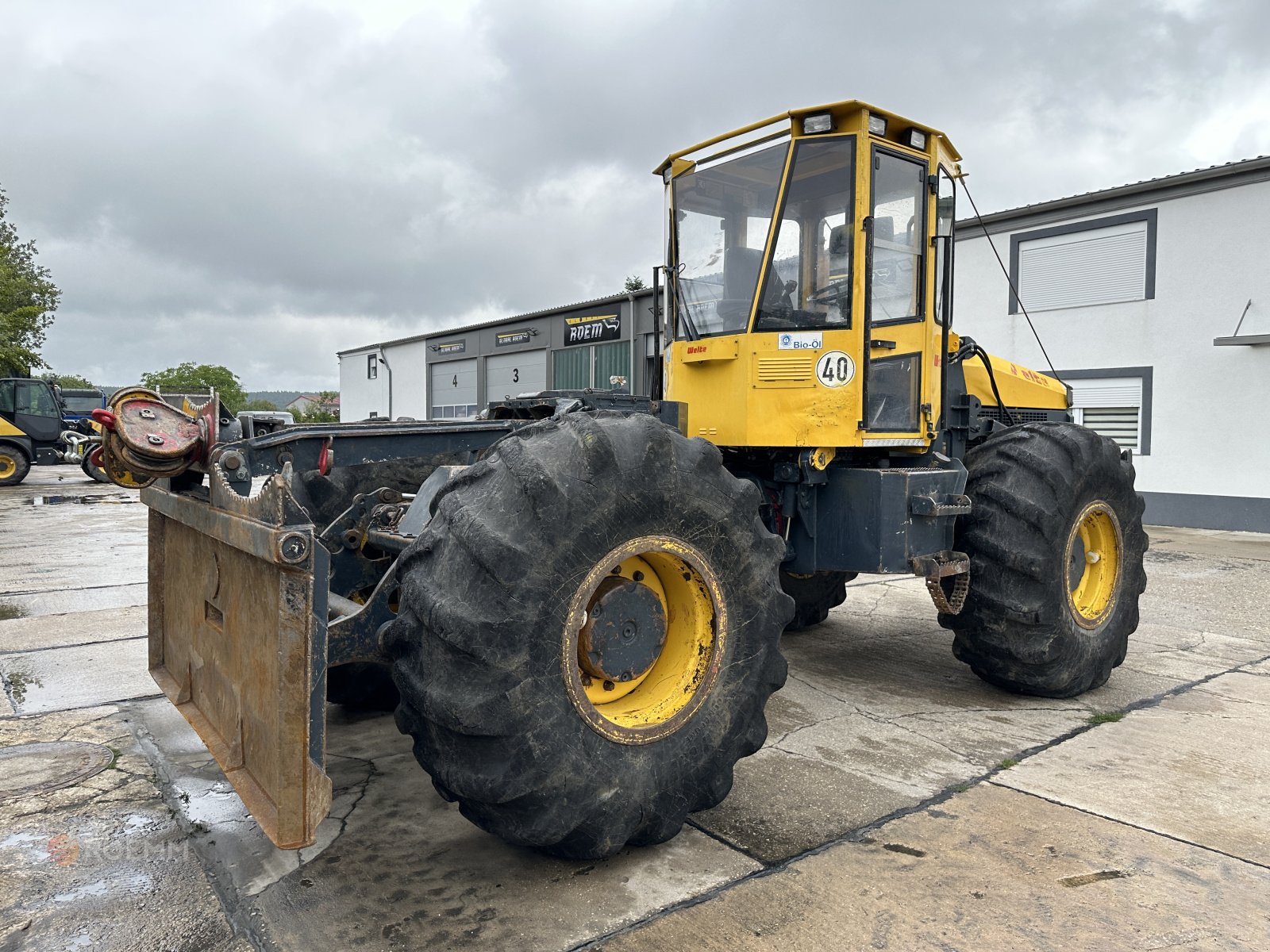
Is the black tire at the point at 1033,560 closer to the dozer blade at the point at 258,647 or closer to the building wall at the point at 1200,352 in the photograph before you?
the dozer blade at the point at 258,647

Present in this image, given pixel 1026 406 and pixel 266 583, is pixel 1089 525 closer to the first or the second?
pixel 1026 406

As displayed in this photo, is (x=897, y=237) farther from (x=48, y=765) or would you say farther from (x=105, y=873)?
(x=48, y=765)

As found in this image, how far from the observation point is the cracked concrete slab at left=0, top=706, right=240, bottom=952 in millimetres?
2754

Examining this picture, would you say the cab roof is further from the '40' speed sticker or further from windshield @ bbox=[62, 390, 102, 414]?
windshield @ bbox=[62, 390, 102, 414]

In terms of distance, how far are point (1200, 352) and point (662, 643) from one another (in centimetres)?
1426

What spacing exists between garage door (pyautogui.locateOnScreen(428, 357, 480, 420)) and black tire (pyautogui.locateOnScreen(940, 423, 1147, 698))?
1136 inches

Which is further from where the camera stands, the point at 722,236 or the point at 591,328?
the point at 591,328

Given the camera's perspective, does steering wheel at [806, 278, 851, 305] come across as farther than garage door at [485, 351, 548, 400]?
No

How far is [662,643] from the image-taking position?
3305mm

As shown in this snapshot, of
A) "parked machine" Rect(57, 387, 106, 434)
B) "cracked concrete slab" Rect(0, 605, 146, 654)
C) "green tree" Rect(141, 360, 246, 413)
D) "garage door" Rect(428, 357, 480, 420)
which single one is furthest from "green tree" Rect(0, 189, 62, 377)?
"green tree" Rect(141, 360, 246, 413)

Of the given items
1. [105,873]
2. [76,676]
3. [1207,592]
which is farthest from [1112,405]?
[105,873]

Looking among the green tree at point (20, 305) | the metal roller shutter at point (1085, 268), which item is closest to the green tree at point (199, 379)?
the green tree at point (20, 305)

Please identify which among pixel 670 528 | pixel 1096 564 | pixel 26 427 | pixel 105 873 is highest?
pixel 26 427

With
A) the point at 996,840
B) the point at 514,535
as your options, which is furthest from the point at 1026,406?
the point at 514,535
